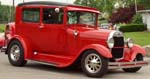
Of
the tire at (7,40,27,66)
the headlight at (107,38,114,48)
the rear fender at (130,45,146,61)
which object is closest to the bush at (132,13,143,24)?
the tire at (7,40,27,66)

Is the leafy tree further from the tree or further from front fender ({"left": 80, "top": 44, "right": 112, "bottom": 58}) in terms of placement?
front fender ({"left": 80, "top": 44, "right": 112, "bottom": 58})

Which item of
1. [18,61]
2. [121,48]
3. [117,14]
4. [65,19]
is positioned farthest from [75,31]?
[117,14]

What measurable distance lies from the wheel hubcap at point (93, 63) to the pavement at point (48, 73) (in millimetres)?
276

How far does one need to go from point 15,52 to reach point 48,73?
197cm

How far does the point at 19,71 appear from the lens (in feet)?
43.4

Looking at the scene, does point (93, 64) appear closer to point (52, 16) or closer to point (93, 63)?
point (93, 63)

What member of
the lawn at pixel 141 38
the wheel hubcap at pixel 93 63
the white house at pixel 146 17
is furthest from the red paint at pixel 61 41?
the white house at pixel 146 17

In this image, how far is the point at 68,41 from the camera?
13148 mm

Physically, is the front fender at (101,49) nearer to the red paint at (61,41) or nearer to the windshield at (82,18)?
the red paint at (61,41)

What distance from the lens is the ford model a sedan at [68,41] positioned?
40.6ft

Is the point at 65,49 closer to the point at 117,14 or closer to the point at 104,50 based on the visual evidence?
the point at 104,50

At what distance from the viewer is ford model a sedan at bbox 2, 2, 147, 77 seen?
12.4 m

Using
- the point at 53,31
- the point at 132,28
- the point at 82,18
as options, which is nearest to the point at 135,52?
the point at 82,18

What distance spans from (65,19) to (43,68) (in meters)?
1.81
